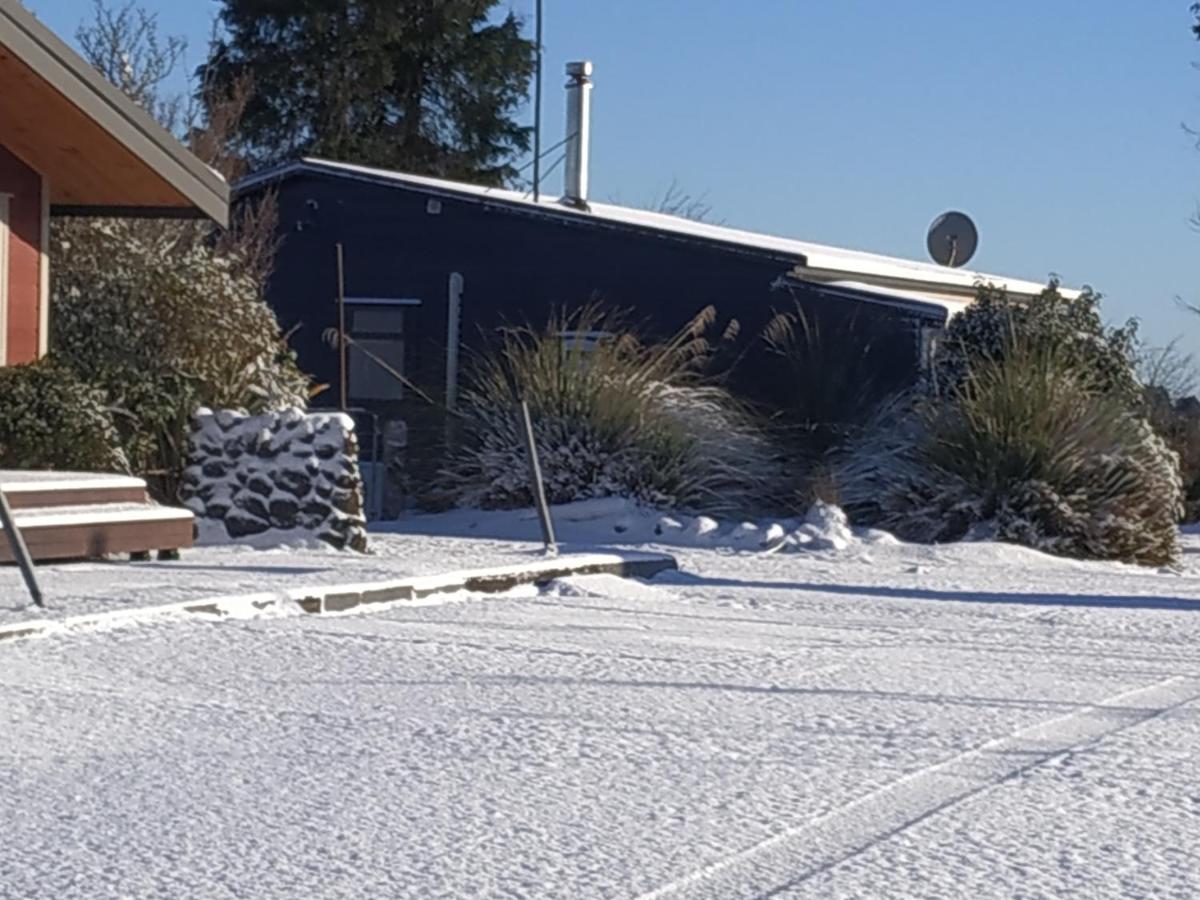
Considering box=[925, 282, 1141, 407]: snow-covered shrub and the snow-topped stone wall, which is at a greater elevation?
box=[925, 282, 1141, 407]: snow-covered shrub

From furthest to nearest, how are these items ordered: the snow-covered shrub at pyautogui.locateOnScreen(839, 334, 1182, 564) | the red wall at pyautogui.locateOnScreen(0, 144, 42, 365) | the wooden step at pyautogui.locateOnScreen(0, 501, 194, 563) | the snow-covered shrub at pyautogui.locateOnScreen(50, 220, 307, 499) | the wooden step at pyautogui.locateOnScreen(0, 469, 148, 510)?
the snow-covered shrub at pyautogui.locateOnScreen(839, 334, 1182, 564) < the snow-covered shrub at pyautogui.locateOnScreen(50, 220, 307, 499) < the red wall at pyautogui.locateOnScreen(0, 144, 42, 365) < the wooden step at pyautogui.locateOnScreen(0, 469, 148, 510) < the wooden step at pyautogui.locateOnScreen(0, 501, 194, 563)

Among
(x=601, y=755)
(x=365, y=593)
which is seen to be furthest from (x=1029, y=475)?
(x=601, y=755)

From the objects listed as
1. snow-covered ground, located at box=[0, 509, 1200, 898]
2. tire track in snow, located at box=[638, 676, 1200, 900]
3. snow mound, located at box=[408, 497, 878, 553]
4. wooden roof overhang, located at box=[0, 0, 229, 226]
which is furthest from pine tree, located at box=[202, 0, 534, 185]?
tire track in snow, located at box=[638, 676, 1200, 900]

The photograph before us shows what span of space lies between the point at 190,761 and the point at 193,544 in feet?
23.8

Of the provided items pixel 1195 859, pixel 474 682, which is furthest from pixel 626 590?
pixel 1195 859

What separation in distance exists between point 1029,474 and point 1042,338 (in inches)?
117

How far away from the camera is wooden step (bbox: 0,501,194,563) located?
11.9 meters

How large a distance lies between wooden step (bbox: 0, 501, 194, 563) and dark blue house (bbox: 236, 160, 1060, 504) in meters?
8.55

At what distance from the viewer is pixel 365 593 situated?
11117 millimetres

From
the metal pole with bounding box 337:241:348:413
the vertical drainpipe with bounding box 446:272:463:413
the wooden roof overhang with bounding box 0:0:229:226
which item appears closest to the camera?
the wooden roof overhang with bounding box 0:0:229:226

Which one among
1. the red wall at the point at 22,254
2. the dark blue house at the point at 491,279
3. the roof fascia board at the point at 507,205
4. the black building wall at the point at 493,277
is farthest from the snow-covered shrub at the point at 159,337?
the roof fascia board at the point at 507,205

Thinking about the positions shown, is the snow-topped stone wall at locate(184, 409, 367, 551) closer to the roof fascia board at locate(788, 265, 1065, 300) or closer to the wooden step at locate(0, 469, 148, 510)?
the wooden step at locate(0, 469, 148, 510)

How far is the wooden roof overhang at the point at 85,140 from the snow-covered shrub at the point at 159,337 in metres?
Result: 1.13

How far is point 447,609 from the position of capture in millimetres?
11227
